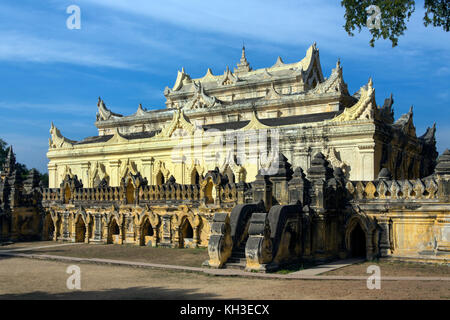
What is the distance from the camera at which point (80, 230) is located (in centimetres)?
3081

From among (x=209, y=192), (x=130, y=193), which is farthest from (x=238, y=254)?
(x=130, y=193)

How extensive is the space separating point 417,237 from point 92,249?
15.2 metres

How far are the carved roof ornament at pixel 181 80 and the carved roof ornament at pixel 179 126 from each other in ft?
44.1

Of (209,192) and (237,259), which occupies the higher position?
(209,192)

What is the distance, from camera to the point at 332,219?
69.2 feet

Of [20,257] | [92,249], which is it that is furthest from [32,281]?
[92,249]

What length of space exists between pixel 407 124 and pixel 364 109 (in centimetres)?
767

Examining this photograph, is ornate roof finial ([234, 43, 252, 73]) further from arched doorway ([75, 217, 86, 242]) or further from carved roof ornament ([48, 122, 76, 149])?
arched doorway ([75, 217, 86, 242])

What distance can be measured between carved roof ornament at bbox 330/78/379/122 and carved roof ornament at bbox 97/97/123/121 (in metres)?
27.3

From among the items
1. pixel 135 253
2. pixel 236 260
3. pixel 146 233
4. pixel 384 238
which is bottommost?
pixel 135 253

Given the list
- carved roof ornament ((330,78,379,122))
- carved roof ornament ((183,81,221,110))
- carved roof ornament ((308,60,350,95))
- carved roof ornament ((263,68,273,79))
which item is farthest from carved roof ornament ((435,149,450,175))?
carved roof ornament ((263,68,273,79))

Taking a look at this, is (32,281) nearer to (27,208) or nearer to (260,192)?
(260,192)

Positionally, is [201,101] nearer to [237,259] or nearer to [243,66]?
[243,66]

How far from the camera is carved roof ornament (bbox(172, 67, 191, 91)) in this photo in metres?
53.7
